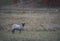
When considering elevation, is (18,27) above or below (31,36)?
above

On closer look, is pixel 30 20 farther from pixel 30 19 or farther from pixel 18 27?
pixel 18 27

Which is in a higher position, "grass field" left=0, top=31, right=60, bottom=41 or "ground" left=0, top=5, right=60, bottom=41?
"ground" left=0, top=5, right=60, bottom=41

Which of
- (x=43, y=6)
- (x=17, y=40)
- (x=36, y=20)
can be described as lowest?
(x=17, y=40)

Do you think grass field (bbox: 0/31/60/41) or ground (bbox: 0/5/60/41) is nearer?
A: grass field (bbox: 0/31/60/41)

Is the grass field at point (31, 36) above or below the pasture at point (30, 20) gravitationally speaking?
below

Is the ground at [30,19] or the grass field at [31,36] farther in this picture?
the ground at [30,19]

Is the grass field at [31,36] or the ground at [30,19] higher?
the ground at [30,19]

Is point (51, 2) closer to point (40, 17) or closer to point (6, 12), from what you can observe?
point (40, 17)

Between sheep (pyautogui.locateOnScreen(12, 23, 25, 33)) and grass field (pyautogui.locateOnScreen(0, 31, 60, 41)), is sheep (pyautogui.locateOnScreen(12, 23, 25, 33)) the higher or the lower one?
the higher one

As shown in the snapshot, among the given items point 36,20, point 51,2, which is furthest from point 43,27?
point 51,2

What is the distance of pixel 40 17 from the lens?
3398mm

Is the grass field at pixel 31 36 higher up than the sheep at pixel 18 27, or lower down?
lower down

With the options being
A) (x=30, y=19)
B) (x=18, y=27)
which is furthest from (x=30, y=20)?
(x=18, y=27)

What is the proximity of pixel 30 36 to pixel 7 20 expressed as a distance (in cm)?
45
